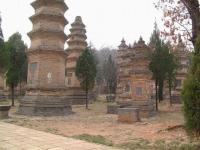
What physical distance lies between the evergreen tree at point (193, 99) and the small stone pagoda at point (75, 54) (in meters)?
26.4

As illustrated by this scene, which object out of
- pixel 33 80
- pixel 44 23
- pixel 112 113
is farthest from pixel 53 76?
pixel 112 113

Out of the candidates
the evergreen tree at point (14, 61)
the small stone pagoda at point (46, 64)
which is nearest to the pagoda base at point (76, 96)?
the evergreen tree at point (14, 61)

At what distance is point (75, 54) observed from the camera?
35.6 metres

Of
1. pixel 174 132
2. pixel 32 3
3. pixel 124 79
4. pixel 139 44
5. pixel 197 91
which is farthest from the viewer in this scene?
pixel 124 79

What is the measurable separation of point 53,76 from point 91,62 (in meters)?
9.85

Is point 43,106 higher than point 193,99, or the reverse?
point 193,99

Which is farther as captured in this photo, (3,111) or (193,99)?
(3,111)

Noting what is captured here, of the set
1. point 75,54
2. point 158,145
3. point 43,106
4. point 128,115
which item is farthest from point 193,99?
point 75,54

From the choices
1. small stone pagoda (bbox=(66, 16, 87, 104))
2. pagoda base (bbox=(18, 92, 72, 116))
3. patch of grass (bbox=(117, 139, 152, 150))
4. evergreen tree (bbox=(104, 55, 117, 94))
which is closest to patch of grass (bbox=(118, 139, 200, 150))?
patch of grass (bbox=(117, 139, 152, 150))

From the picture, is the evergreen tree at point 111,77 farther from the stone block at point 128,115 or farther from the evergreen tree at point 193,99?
the evergreen tree at point 193,99

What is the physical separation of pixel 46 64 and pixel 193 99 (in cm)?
1492

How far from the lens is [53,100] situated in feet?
69.5

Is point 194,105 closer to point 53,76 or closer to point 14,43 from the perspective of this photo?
point 53,76

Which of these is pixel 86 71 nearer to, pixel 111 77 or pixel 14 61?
pixel 14 61
